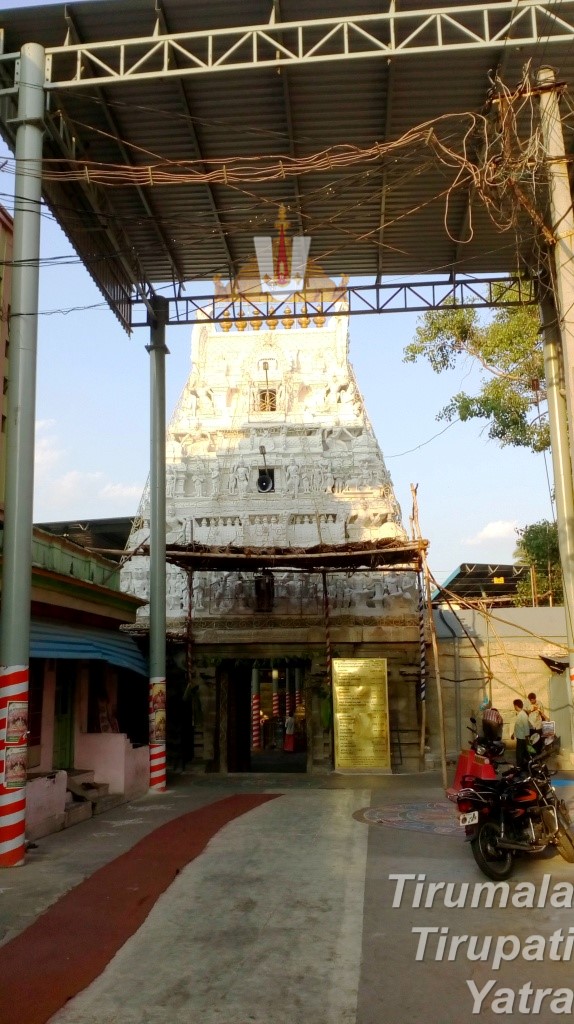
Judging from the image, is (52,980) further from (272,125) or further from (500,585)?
(500,585)

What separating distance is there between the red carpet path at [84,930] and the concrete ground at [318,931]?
6 centimetres

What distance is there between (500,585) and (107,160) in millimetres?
19827

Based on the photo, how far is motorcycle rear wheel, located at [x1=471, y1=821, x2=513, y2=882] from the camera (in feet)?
24.4

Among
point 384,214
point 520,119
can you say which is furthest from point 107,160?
point 520,119

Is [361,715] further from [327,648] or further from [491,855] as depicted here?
[491,855]

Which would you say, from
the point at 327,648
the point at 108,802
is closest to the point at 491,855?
the point at 108,802

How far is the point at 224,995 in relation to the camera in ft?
16.9

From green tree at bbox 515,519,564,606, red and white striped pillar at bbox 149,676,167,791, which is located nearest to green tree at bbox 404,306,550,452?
green tree at bbox 515,519,564,606

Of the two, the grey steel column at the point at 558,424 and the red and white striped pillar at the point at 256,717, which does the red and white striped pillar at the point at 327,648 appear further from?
the red and white striped pillar at the point at 256,717

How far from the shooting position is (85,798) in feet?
39.5

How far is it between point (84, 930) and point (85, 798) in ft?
19.0

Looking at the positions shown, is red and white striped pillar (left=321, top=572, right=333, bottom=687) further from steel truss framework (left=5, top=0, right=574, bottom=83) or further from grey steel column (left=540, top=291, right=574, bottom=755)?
steel truss framework (left=5, top=0, right=574, bottom=83)

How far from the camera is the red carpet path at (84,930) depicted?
17.1ft

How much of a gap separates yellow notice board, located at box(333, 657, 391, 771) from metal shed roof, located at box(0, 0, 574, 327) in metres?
8.64
